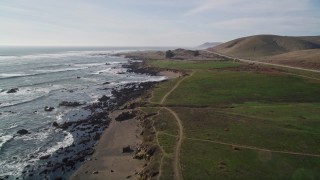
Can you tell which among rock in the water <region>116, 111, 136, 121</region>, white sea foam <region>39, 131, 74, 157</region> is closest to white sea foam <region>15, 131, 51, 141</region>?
white sea foam <region>39, 131, 74, 157</region>

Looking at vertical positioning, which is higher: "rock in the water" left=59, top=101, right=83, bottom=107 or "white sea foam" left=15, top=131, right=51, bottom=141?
"white sea foam" left=15, top=131, right=51, bottom=141

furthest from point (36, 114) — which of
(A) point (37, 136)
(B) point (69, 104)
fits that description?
(A) point (37, 136)

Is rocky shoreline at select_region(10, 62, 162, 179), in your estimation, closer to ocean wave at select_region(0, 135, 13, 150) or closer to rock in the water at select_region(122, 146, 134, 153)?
rock in the water at select_region(122, 146, 134, 153)

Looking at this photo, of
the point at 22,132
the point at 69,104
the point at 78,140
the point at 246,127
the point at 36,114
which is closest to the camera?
the point at 246,127

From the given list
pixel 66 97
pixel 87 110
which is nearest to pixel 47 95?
pixel 66 97

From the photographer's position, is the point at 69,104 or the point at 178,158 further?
the point at 69,104

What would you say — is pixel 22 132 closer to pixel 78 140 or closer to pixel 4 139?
pixel 4 139
